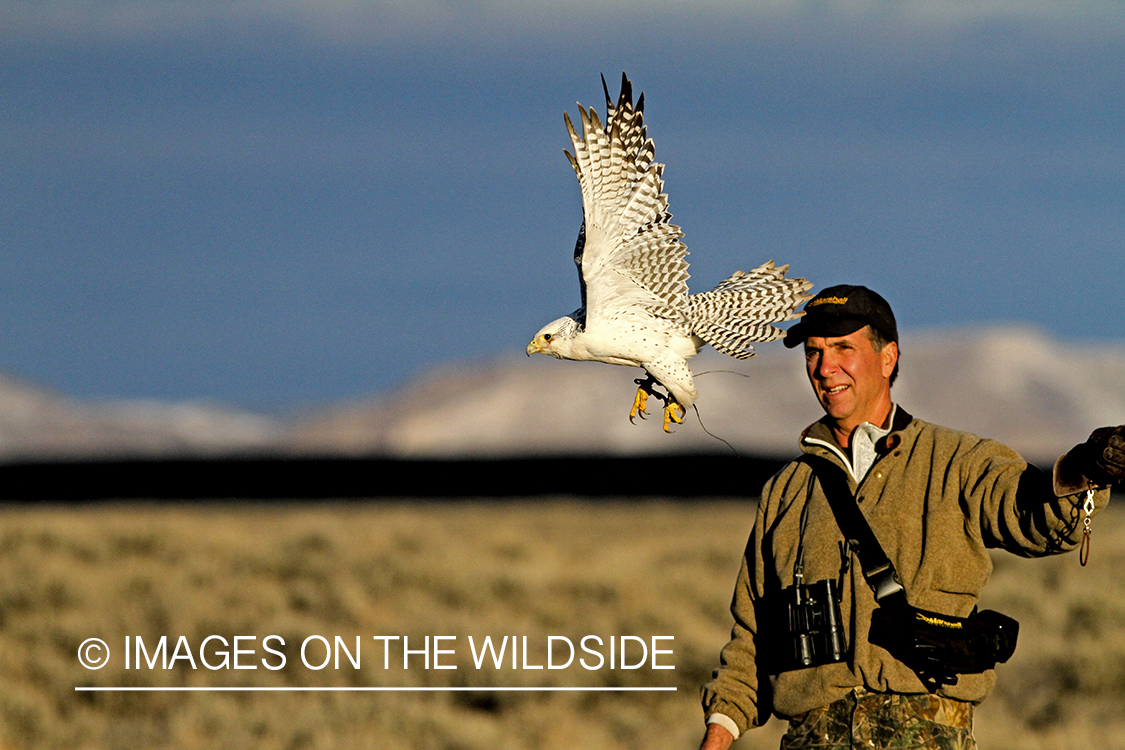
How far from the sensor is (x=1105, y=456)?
2729mm

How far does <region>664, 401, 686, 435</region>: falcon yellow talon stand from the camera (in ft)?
8.50

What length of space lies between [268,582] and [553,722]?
5.97 metres

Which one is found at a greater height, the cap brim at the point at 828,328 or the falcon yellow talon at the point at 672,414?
the cap brim at the point at 828,328

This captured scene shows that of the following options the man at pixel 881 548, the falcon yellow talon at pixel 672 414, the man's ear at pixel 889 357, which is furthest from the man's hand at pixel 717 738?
the falcon yellow talon at pixel 672 414

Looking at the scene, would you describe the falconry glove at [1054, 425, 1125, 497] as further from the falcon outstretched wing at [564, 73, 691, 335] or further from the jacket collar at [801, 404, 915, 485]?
the falcon outstretched wing at [564, 73, 691, 335]

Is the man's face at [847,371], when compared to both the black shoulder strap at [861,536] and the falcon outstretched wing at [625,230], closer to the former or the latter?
the black shoulder strap at [861,536]

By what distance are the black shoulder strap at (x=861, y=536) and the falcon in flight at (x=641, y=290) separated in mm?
432

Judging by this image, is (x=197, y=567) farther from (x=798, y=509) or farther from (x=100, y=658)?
(x=798, y=509)

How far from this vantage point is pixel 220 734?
1123cm

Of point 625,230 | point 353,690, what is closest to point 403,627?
point 353,690

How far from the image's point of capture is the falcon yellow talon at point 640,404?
2.57 m

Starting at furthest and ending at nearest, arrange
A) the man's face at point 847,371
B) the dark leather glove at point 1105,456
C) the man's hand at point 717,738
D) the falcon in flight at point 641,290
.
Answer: the man's hand at point 717,738
the man's face at point 847,371
the falcon in flight at point 641,290
the dark leather glove at point 1105,456

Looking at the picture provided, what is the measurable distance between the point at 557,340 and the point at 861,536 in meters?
0.82

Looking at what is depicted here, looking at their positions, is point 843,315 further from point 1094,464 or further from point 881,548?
point 1094,464
